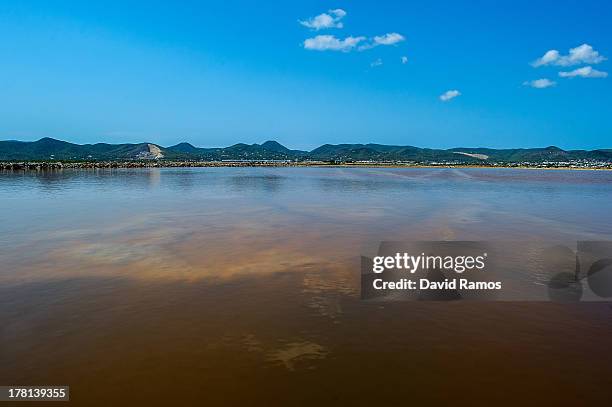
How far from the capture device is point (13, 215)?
25.2 m

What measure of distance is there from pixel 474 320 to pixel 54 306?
10.2 meters

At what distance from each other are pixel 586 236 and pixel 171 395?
20.7 meters

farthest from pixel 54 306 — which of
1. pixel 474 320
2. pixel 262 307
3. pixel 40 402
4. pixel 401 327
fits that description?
pixel 474 320

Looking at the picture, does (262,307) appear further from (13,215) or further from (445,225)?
(13,215)

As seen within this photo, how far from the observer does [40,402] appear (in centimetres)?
652

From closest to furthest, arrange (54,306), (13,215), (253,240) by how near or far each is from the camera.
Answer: (54,306), (253,240), (13,215)

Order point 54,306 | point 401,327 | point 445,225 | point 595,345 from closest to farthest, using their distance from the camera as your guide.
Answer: point 595,345 < point 401,327 < point 54,306 < point 445,225

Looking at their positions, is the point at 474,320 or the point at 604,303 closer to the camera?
the point at 474,320

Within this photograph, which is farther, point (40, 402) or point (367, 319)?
point (367, 319)

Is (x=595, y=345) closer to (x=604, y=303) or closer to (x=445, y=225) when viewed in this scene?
(x=604, y=303)

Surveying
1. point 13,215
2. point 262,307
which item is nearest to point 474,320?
point 262,307

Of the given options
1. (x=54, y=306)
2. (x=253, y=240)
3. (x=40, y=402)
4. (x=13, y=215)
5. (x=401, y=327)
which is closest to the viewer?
(x=40, y=402)

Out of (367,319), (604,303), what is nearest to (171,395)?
(367,319)

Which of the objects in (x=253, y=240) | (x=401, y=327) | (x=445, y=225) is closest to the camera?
(x=401, y=327)
